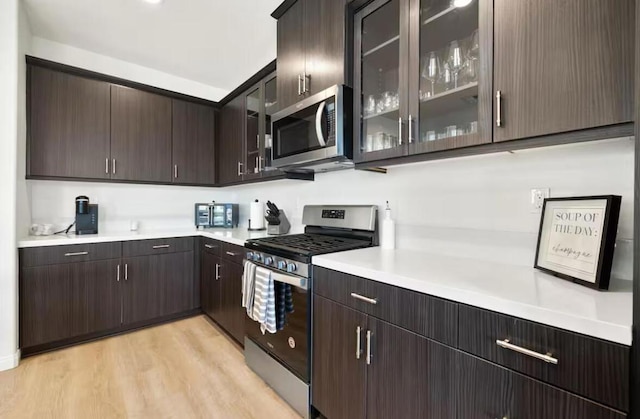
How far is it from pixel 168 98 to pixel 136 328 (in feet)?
7.99

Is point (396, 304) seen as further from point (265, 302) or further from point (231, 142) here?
point (231, 142)

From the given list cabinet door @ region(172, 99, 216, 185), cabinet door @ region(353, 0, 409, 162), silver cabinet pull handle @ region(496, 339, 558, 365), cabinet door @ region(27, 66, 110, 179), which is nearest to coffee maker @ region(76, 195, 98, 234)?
cabinet door @ region(27, 66, 110, 179)

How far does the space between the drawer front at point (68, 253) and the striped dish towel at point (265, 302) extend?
1710 millimetres

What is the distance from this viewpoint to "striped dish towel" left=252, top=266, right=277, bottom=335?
5.47 feet

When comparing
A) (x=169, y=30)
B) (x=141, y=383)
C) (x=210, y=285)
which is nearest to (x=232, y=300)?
(x=210, y=285)

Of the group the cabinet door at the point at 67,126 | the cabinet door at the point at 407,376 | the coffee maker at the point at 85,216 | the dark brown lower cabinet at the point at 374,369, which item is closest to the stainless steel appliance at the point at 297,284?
the dark brown lower cabinet at the point at 374,369

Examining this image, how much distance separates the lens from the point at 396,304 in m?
1.12

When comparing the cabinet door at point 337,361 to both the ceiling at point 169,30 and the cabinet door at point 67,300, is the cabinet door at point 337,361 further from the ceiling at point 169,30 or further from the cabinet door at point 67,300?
the ceiling at point 169,30

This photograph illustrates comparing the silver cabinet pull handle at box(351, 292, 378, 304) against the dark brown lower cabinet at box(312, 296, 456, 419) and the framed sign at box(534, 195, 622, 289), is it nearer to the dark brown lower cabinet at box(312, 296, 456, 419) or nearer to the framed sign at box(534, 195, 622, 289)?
the dark brown lower cabinet at box(312, 296, 456, 419)

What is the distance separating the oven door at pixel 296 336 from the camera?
1.55 meters

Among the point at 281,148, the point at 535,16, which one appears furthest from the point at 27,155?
the point at 535,16

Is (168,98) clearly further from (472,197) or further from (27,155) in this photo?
(472,197)

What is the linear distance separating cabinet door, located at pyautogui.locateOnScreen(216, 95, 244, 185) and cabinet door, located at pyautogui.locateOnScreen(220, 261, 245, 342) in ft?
3.36

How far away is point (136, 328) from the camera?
275 centimetres
